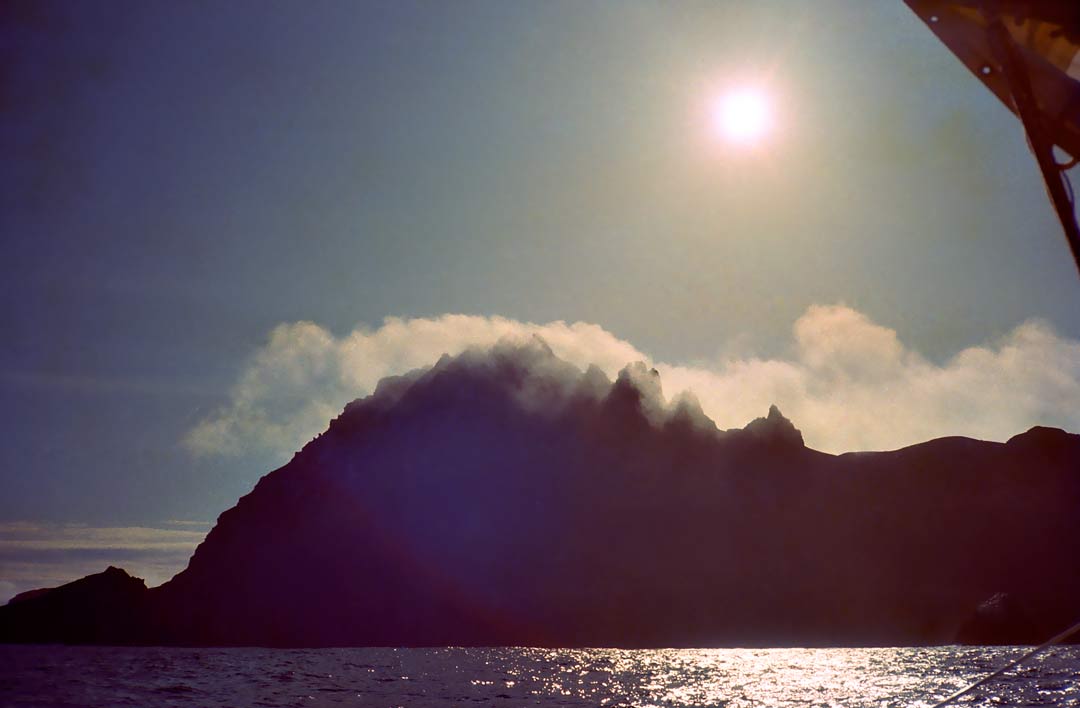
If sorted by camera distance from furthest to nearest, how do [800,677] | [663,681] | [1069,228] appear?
[800,677]
[663,681]
[1069,228]

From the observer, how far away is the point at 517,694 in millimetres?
57250

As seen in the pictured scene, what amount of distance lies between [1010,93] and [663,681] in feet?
261

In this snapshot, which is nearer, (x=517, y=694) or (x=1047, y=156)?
(x=1047, y=156)

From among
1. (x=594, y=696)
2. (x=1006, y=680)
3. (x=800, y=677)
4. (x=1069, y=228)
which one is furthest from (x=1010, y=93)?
(x=800, y=677)

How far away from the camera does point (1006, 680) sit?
210ft

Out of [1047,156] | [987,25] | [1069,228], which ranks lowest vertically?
[1069,228]

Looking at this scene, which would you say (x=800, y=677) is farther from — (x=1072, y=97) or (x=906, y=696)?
(x=1072, y=97)

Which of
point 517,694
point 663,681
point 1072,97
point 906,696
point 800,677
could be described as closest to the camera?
point 1072,97

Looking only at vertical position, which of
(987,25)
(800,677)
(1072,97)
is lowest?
(800,677)

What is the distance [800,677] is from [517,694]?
1613 inches

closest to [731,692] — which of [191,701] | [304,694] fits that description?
[304,694]

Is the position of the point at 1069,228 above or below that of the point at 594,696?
above

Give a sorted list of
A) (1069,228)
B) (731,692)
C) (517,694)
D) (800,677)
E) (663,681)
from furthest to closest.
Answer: (800,677) < (663,681) < (731,692) < (517,694) < (1069,228)

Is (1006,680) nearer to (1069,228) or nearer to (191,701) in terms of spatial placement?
(191,701)
